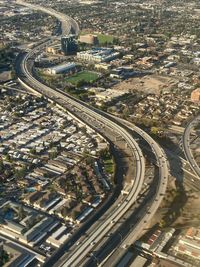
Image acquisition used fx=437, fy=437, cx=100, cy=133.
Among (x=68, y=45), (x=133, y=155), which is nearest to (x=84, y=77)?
(x=68, y=45)

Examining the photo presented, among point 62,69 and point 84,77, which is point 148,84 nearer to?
point 84,77

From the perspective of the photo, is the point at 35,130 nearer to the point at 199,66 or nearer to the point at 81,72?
the point at 81,72

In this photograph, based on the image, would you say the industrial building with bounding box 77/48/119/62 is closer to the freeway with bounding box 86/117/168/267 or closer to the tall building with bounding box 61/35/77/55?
the tall building with bounding box 61/35/77/55

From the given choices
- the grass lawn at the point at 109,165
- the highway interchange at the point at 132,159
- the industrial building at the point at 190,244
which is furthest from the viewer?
the grass lawn at the point at 109,165

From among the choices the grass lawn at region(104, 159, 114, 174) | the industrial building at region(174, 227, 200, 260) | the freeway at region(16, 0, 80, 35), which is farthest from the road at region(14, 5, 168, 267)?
the freeway at region(16, 0, 80, 35)

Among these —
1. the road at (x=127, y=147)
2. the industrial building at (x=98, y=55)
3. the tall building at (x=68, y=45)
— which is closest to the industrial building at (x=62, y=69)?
the road at (x=127, y=147)

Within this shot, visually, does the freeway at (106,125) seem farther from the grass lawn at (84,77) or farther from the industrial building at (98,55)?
the industrial building at (98,55)
